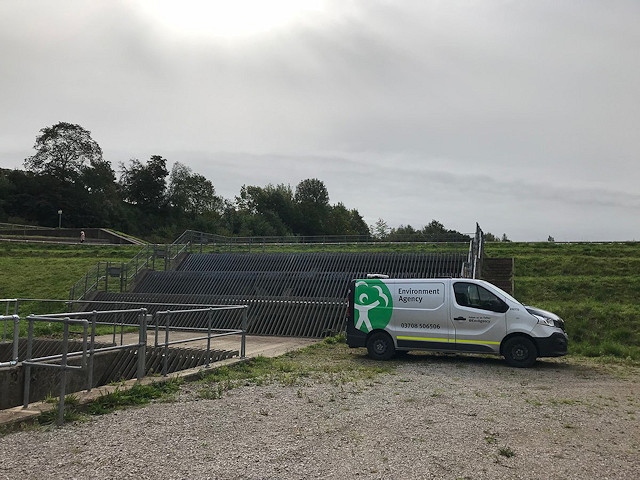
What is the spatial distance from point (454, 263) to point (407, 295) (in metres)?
9.15

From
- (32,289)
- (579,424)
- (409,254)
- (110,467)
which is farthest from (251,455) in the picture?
(32,289)

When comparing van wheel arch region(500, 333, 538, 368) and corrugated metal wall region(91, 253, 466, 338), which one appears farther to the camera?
corrugated metal wall region(91, 253, 466, 338)

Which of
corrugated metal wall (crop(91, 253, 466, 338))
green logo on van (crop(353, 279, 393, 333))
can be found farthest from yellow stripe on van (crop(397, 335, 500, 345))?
corrugated metal wall (crop(91, 253, 466, 338))

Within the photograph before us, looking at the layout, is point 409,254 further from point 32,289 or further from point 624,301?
point 32,289

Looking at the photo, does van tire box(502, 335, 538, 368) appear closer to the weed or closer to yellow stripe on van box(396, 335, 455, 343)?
yellow stripe on van box(396, 335, 455, 343)

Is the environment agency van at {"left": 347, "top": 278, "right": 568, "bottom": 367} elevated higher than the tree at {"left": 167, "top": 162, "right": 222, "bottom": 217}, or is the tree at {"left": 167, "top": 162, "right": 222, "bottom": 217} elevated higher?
the tree at {"left": 167, "top": 162, "right": 222, "bottom": 217}

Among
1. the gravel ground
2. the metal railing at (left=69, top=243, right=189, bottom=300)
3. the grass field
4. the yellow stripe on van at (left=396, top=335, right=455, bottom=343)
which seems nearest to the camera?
the gravel ground

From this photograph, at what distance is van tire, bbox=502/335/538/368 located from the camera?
11781 mm

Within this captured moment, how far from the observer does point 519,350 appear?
11.9m

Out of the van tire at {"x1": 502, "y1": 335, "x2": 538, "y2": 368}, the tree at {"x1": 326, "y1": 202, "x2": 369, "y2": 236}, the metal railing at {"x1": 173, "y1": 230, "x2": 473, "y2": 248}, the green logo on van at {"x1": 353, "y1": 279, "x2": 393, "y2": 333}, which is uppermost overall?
the tree at {"x1": 326, "y1": 202, "x2": 369, "y2": 236}

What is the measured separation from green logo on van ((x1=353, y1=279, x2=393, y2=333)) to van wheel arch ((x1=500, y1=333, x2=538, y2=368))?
252 cm

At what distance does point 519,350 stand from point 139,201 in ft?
252

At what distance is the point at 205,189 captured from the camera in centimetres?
8919

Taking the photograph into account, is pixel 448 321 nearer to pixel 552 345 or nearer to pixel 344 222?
pixel 552 345
